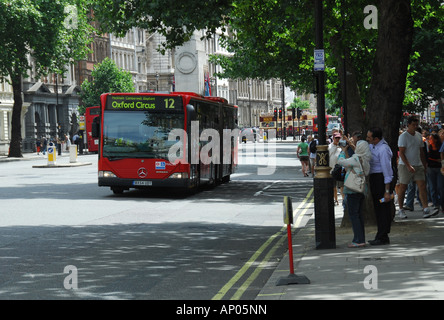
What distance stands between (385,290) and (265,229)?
808 cm

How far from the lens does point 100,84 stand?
91.1 m

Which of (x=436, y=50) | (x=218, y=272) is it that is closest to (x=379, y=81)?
(x=218, y=272)

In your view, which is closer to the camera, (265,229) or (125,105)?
(265,229)

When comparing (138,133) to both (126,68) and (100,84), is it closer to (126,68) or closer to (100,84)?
(100,84)

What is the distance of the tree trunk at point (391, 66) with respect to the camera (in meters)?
15.3

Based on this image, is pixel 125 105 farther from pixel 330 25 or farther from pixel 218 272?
pixel 218 272

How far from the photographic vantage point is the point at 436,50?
3981 cm

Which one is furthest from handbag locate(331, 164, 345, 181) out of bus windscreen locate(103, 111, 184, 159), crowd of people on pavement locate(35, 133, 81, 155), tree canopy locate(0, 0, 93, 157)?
crowd of people on pavement locate(35, 133, 81, 155)

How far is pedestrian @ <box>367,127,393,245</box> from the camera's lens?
13.0 meters

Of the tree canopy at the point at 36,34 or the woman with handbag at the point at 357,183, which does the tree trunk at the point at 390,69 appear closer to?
the woman with handbag at the point at 357,183

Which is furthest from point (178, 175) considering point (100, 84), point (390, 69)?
point (100, 84)

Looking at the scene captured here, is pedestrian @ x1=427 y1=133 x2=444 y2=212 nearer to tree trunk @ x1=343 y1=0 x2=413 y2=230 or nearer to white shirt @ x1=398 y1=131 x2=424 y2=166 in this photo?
white shirt @ x1=398 y1=131 x2=424 y2=166

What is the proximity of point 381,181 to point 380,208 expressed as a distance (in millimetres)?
403

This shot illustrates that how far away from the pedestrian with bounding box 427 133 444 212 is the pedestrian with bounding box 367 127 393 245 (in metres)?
4.88
